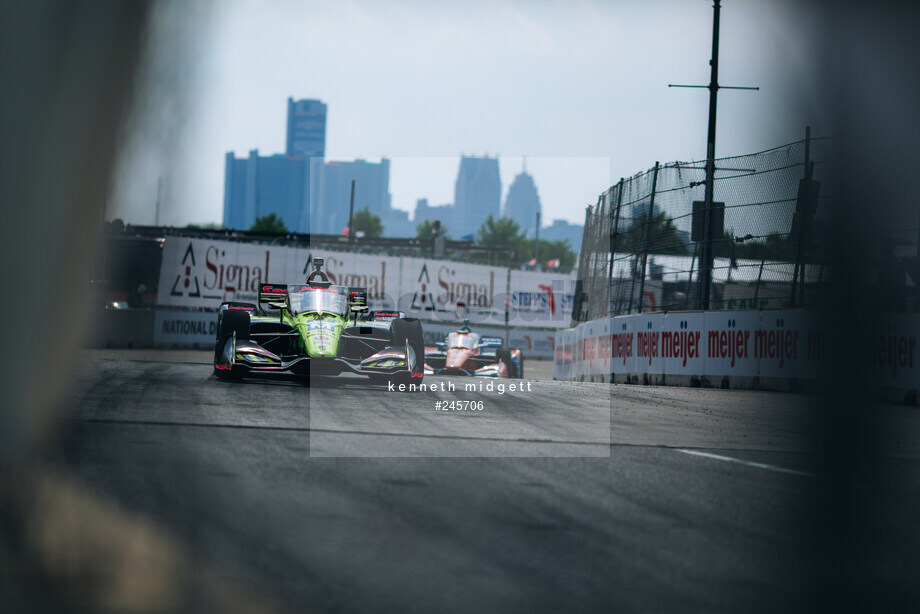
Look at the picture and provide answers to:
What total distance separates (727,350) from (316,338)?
5.66 metres

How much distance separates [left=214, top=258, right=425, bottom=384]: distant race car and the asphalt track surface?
406 centimetres

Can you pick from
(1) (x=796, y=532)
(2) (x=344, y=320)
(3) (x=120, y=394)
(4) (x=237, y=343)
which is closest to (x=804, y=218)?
(2) (x=344, y=320)

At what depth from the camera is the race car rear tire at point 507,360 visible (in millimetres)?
22578

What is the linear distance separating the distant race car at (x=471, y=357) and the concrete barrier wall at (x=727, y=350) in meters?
3.36

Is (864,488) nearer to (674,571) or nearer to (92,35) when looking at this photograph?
(674,571)

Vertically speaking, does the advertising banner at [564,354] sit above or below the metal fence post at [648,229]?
below

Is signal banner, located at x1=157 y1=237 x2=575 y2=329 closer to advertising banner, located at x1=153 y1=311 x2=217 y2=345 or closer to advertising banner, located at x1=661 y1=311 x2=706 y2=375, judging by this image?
advertising banner, located at x1=153 y1=311 x2=217 y2=345

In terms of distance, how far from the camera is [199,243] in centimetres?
3703

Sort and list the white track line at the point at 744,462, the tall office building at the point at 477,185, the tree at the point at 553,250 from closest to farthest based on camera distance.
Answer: the white track line at the point at 744,462 < the tall office building at the point at 477,185 < the tree at the point at 553,250

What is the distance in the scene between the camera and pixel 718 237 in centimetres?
1497

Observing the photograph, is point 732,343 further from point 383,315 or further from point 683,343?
point 383,315

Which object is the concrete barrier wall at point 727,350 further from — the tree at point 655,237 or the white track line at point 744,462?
the white track line at point 744,462

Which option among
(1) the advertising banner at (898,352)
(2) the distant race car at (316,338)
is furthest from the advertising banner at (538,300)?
(1) the advertising banner at (898,352)

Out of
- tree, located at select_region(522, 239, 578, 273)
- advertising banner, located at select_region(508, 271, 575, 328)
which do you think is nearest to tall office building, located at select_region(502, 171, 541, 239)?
advertising banner, located at select_region(508, 271, 575, 328)
